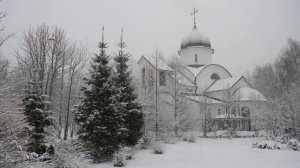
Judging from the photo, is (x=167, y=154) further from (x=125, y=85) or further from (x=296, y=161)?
(x=296, y=161)

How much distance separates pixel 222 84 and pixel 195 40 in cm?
812

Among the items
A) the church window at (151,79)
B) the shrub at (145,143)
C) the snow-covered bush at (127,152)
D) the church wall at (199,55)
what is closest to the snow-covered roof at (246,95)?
the church wall at (199,55)

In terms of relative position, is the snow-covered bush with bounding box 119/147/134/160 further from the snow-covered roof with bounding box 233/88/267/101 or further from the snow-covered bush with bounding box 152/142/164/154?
the snow-covered roof with bounding box 233/88/267/101

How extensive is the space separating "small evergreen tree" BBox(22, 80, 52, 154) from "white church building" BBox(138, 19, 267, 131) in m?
10.9

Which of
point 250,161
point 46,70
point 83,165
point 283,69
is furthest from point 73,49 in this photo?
point 283,69

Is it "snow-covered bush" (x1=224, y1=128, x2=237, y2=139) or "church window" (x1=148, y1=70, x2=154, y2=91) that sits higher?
"church window" (x1=148, y1=70, x2=154, y2=91)

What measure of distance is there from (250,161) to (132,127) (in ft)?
22.9

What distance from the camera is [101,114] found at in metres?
13.7

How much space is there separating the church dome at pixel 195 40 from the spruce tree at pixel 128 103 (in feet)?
83.2

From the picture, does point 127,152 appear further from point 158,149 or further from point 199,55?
point 199,55

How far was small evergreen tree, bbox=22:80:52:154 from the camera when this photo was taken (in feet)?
37.5

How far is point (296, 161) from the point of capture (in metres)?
13.6

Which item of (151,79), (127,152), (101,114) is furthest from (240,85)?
(101,114)

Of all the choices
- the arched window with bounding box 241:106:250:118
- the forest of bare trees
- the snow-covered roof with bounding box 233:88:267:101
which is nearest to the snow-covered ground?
the forest of bare trees
